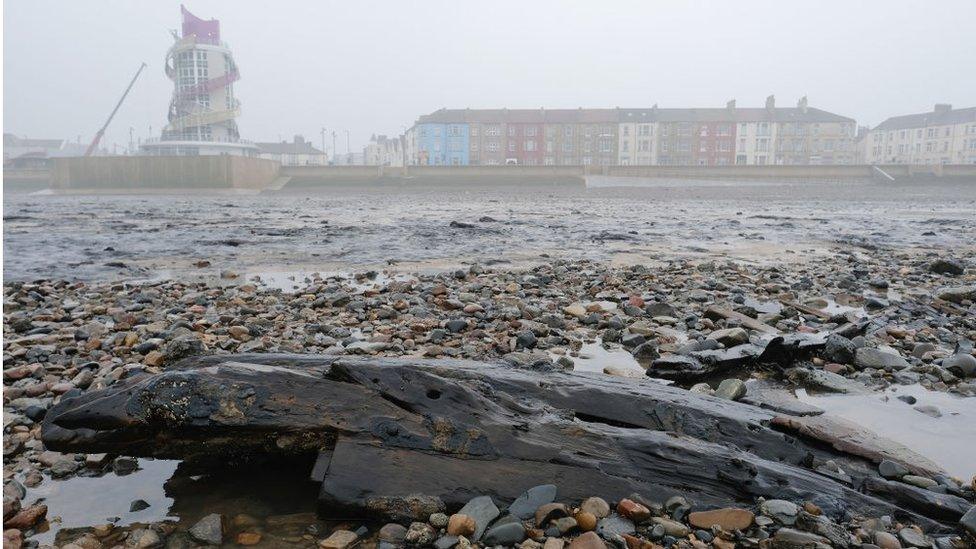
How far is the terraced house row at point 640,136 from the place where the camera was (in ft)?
360

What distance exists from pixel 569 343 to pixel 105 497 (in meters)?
3.24

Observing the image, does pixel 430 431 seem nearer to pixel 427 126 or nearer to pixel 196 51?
pixel 196 51

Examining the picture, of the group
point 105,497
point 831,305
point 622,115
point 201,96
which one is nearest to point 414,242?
point 831,305

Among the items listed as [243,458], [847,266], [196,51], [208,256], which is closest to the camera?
[243,458]

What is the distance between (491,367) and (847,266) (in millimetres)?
7524

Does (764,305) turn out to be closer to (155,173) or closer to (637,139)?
(155,173)

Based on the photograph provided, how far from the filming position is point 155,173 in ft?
A: 197

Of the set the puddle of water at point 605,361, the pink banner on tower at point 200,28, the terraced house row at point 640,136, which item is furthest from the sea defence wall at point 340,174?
the puddle of water at point 605,361

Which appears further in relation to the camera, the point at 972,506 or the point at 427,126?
the point at 427,126

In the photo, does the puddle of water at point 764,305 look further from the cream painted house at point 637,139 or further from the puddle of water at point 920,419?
the cream painted house at point 637,139

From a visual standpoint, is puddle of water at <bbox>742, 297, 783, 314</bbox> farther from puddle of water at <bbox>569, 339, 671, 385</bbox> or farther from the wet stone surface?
puddle of water at <bbox>569, 339, 671, 385</bbox>

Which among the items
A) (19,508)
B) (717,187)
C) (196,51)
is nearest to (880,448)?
(19,508)

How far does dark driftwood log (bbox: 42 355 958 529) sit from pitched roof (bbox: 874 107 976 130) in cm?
12774

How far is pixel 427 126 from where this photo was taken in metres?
110
